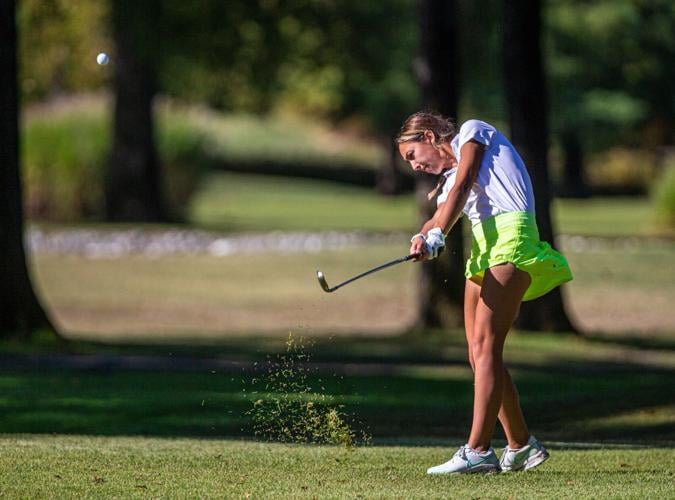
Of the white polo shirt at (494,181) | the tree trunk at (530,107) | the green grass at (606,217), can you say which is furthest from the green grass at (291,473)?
the green grass at (606,217)

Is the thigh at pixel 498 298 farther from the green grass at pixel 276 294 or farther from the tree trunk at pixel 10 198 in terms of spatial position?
the green grass at pixel 276 294

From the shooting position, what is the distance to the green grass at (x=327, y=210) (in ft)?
130

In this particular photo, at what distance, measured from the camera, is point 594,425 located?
13.0m

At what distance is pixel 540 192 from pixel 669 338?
9.79 feet

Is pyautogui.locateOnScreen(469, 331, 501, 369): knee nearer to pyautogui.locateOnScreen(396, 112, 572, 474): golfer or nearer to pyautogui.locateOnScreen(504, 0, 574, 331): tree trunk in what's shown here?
pyautogui.locateOnScreen(396, 112, 572, 474): golfer

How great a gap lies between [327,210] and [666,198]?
15.3 m

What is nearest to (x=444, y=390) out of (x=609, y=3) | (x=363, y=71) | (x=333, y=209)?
(x=363, y=71)

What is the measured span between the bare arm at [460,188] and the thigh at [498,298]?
0.34 m

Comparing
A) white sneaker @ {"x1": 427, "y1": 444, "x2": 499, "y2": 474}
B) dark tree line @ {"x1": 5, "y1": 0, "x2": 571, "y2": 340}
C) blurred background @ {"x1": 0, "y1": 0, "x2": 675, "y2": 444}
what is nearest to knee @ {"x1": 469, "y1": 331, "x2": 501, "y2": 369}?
white sneaker @ {"x1": 427, "y1": 444, "x2": 499, "y2": 474}

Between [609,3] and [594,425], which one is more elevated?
[609,3]

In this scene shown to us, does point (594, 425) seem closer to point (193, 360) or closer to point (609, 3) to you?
point (193, 360)

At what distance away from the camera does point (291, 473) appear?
847 cm

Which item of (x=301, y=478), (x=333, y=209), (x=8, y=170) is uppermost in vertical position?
(x=8, y=170)

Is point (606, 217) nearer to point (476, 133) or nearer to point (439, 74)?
point (439, 74)
